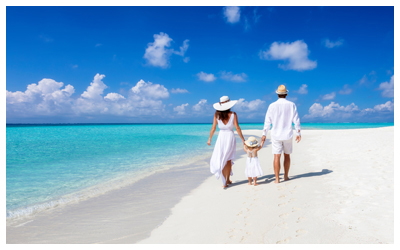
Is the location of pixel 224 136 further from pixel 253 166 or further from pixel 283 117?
pixel 283 117

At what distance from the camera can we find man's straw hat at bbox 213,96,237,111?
213 inches

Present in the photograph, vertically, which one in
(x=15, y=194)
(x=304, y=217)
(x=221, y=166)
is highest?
(x=221, y=166)

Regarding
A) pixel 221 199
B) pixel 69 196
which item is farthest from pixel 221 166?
pixel 69 196

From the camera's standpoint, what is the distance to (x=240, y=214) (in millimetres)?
4078

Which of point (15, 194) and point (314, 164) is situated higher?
point (314, 164)

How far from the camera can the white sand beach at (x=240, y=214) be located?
3.35 m

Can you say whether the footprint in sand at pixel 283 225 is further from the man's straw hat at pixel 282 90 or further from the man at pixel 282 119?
the man's straw hat at pixel 282 90

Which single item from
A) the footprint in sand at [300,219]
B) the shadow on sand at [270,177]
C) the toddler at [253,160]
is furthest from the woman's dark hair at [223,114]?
the footprint in sand at [300,219]

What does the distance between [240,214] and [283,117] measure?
2.72 metres

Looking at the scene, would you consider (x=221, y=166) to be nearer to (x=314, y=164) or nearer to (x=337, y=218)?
(x=337, y=218)

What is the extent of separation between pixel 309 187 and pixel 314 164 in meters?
3.22

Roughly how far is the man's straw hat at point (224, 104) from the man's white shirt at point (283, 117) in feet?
3.33

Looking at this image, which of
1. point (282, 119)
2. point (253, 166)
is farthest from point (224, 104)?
point (253, 166)

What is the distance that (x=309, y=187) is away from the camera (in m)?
5.36
